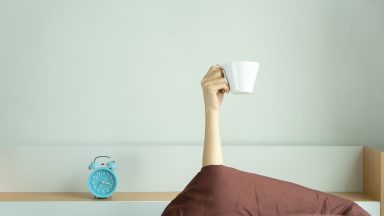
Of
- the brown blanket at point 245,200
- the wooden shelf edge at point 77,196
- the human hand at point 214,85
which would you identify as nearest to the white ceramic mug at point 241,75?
the human hand at point 214,85

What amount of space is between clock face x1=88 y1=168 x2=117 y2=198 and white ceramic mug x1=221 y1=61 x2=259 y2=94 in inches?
25.6

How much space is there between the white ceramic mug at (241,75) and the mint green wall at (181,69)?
2.14 ft

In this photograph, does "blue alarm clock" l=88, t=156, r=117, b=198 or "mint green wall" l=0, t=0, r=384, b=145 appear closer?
"blue alarm clock" l=88, t=156, r=117, b=198

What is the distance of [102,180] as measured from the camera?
1.98 metres

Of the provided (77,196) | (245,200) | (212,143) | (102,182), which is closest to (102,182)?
(102,182)

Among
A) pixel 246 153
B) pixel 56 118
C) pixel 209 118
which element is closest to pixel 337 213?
pixel 209 118

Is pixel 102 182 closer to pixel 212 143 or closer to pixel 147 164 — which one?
pixel 147 164

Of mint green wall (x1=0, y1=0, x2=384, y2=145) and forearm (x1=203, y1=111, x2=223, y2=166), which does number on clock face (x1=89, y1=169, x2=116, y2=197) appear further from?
forearm (x1=203, y1=111, x2=223, y2=166)

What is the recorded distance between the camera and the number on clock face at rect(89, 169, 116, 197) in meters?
1.96

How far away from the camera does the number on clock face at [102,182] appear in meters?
1.96

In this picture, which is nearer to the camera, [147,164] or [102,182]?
[102,182]

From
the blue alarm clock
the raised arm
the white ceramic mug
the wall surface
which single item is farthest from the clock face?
the white ceramic mug

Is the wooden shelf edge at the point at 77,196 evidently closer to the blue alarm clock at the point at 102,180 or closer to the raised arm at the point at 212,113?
the blue alarm clock at the point at 102,180

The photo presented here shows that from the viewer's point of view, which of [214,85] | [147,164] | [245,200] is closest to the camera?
[245,200]
